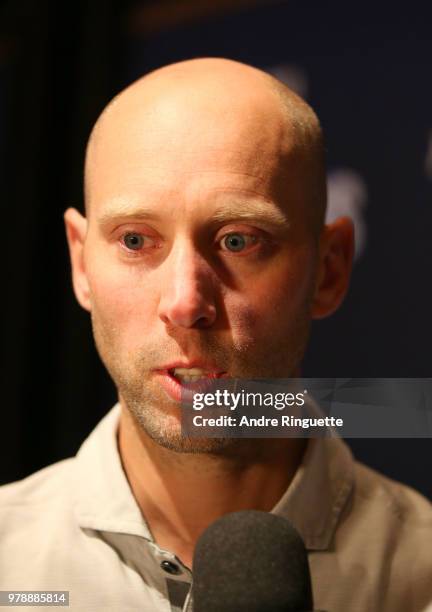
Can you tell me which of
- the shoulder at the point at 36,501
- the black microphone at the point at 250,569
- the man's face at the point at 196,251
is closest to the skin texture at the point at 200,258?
the man's face at the point at 196,251

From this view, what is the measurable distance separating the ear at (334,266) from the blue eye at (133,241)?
10.3 inches

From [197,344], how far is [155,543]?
275mm

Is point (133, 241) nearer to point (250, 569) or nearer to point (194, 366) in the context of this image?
point (194, 366)

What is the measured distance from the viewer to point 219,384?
938 millimetres

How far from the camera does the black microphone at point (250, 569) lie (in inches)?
28.1

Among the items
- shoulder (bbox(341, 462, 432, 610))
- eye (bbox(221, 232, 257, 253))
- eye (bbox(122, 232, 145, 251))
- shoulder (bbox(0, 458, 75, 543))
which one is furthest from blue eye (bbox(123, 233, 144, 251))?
shoulder (bbox(341, 462, 432, 610))

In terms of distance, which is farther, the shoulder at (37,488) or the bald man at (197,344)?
the shoulder at (37,488)

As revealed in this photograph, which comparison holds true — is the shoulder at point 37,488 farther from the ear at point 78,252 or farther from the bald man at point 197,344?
the ear at point 78,252

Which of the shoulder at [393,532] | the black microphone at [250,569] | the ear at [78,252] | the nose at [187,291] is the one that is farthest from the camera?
the ear at [78,252]

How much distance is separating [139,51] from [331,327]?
0.54 m

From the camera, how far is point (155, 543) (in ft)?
3.29

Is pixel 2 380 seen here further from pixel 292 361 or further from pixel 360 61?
pixel 360 61

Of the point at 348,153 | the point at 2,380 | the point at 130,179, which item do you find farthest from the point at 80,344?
the point at 348,153

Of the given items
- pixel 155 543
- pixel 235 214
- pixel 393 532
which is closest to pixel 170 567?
pixel 155 543
